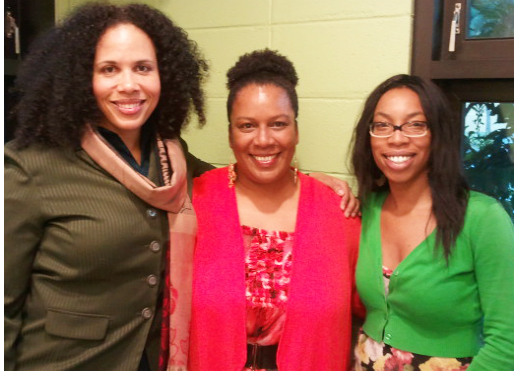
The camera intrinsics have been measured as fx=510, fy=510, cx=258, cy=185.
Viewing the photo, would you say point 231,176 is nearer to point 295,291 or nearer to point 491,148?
point 295,291

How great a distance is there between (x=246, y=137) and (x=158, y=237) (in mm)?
435

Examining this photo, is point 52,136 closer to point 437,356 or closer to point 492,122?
point 437,356

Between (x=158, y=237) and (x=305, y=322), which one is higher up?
(x=158, y=237)

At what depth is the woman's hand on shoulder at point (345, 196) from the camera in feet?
5.62

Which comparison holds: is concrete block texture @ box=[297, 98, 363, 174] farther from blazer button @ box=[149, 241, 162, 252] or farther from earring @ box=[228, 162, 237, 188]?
blazer button @ box=[149, 241, 162, 252]

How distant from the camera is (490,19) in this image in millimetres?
1825

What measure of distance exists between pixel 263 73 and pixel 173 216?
57 cm

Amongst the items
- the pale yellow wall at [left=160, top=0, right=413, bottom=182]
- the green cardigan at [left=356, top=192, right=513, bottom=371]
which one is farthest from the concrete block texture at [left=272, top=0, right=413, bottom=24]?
the green cardigan at [left=356, top=192, right=513, bottom=371]

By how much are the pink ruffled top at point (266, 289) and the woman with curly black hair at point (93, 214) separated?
0.19 meters

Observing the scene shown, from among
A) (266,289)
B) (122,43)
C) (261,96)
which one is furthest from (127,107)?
(266,289)

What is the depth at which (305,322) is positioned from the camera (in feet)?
5.03

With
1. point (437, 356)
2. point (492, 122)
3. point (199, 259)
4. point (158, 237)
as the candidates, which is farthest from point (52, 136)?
point (492, 122)

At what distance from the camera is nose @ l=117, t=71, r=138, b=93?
4.73ft

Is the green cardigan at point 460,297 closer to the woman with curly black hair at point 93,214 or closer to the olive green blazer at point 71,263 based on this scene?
the woman with curly black hair at point 93,214
